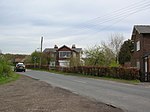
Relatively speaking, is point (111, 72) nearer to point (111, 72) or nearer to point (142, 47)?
point (111, 72)

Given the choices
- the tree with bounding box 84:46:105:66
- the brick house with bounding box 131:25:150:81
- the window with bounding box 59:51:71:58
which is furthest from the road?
the window with bounding box 59:51:71:58

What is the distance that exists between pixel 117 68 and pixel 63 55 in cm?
6684

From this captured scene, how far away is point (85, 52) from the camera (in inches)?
2499

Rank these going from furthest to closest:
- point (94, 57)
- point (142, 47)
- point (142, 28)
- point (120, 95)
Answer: point (94, 57), point (142, 28), point (142, 47), point (120, 95)

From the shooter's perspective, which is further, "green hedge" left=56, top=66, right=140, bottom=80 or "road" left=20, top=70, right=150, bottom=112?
"green hedge" left=56, top=66, right=140, bottom=80

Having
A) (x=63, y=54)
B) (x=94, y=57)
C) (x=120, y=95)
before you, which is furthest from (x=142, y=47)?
(x=63, y=54)

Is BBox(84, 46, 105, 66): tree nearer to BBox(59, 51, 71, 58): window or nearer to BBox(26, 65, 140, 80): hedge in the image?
BBox(26, 65, 140, 80): hedge

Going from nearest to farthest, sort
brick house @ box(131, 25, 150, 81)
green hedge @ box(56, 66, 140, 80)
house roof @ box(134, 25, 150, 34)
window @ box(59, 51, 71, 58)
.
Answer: green hedge @ box(56, 66, 140, 80) → brick house @ box(131, 25, 150, 81) → house roof @ box(134, 25, 150, 34) → window @ box(59, 51, 71, 58)

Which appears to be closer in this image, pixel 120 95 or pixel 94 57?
pixel 120 95

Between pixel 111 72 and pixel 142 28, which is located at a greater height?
pixel 142 28

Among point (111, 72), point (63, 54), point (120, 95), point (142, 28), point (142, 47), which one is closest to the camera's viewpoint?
point (120, 95)

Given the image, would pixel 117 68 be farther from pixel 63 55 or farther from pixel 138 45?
pixel 63 55

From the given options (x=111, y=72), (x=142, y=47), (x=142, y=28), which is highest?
(x=142, y=28)

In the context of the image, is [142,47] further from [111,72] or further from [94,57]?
[94,57]
